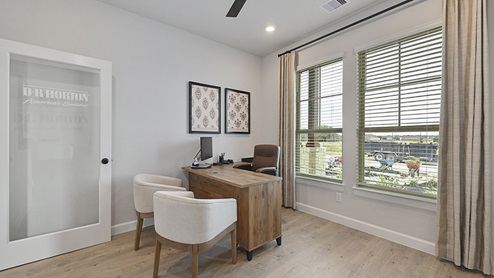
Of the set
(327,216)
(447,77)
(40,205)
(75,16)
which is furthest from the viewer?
(327,216)

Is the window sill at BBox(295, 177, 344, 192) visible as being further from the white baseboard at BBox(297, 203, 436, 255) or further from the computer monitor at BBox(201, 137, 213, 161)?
the computer monitor at BBox(201, 137, 213, 161)

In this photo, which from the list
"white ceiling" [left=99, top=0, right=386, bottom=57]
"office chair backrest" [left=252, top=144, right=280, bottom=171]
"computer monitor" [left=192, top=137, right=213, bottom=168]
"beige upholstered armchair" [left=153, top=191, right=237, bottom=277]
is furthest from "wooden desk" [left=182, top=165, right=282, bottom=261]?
"white ceiling" [left=99, top=0, right=386, bottom=57]

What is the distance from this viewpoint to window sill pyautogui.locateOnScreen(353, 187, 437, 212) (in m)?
2.31

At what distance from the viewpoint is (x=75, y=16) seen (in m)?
2.51

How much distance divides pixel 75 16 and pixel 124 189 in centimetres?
220

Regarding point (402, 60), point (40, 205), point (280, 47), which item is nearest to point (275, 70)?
point (280, 47)

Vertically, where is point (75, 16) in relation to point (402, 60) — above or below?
above

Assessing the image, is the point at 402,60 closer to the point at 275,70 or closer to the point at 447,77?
the point at 447,77

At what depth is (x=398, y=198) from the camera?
8.30ft

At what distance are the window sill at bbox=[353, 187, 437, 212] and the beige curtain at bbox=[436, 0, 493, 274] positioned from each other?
0.18 metres

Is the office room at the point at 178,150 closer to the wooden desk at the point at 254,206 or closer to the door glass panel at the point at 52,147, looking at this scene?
the door glass panel at the point at 52,147

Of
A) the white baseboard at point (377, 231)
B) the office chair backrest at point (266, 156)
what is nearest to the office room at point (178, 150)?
the white baseboard at point (377, 231)

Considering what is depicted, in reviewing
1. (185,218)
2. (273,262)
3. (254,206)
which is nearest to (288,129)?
(254,206)

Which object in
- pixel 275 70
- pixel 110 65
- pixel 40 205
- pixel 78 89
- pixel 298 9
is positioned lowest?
pixel 40 205
